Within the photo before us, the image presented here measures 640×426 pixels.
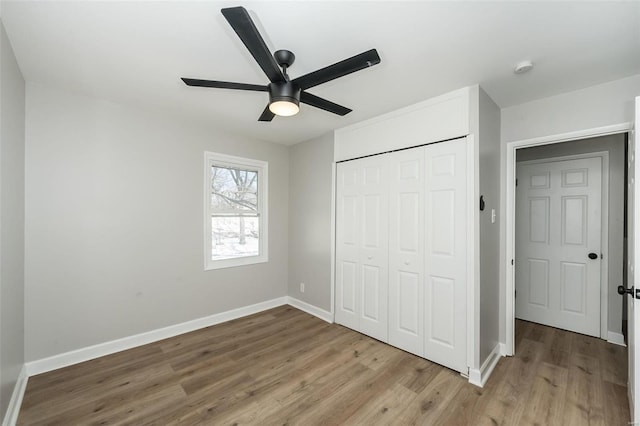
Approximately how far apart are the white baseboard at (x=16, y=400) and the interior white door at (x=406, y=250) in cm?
305

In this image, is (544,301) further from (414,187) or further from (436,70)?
(436,70)

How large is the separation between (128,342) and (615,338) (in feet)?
17.2

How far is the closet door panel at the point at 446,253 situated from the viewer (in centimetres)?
238

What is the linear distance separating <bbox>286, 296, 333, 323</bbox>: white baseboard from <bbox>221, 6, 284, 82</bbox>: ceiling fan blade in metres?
3.02

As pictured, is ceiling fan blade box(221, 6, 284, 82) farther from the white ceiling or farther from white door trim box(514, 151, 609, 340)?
white door trim box(514, 151, 609, 340)

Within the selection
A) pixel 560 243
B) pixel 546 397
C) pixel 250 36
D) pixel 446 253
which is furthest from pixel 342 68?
pixel 560 243

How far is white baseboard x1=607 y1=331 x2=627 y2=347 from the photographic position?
9.50 feet

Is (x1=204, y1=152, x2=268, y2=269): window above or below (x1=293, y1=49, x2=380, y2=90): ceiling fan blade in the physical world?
below

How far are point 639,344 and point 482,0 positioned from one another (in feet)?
7.28

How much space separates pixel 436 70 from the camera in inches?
82.6

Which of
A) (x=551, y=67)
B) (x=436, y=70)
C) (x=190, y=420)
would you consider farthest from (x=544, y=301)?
(x=190, y=420)

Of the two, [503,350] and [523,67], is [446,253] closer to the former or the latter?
[503,350]

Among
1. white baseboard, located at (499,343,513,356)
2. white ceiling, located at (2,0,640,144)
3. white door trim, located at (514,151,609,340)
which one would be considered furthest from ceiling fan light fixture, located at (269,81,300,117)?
white door trim, located at (514,151,609,340)

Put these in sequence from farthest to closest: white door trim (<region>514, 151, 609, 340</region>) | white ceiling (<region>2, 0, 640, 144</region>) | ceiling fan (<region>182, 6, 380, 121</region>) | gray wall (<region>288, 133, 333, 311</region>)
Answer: gray wall (<region>288, 133, 333, 311</region>)
white door trim (<region>514, 151, 609, 340</region>)
white ceiling (<region>2, 0, 640, 144</region>)
ceiling fan (<region>182, 6, 380, 121</region>)
